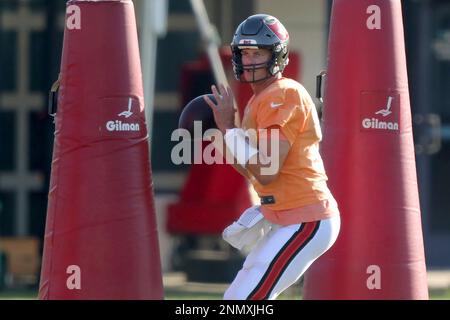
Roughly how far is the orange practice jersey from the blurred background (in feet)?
18.1

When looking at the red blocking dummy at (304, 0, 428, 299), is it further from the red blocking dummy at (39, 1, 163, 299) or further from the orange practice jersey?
the red blocking dummy at (39, 1, 163, 299)

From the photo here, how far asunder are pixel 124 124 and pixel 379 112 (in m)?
1.41

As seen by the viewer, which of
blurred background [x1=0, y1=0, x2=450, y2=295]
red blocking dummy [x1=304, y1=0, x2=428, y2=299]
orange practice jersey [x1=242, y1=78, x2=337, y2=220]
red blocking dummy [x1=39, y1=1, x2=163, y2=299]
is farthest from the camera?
blurred background [x1=0, y1=0, x2=450, y2=295]

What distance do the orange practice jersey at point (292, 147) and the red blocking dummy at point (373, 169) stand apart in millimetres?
804

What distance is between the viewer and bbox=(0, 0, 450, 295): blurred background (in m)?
11.8

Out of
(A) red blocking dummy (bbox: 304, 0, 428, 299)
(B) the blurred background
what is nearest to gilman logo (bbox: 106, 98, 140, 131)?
(A) red blocking dummy (bbox: 304, 0, 428, 299)

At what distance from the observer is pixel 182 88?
11.6 metres

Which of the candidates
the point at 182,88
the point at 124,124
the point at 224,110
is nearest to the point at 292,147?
the point at 224,110

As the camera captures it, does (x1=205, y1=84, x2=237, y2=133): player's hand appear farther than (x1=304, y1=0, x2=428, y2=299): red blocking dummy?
No

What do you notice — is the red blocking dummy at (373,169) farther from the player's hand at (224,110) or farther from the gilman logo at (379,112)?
the player's hand at (224,110)

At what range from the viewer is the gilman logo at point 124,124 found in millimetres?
6371

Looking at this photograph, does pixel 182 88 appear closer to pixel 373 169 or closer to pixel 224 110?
pixel 373 169
